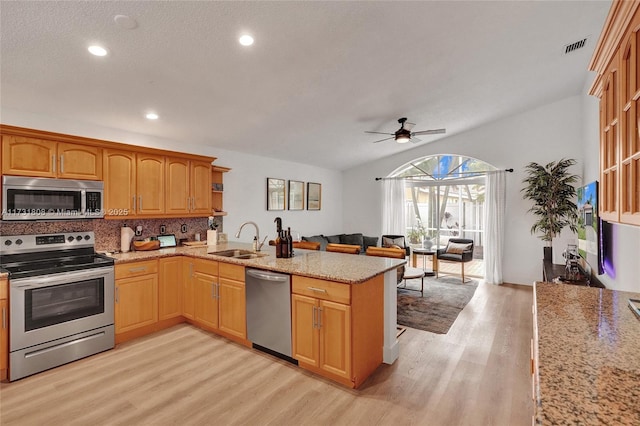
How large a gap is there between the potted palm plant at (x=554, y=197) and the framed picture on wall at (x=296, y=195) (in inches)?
163

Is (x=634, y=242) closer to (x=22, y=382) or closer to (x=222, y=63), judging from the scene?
(x=222, y=63)

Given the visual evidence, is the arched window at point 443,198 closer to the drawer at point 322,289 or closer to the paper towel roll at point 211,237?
the paper towel roll at point 211,237

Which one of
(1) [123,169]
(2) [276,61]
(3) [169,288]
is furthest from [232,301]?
(2) [276,61]

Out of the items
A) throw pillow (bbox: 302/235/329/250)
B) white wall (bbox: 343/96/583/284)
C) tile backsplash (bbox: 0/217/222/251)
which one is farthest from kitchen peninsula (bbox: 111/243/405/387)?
white wall (bbox: 343/96/583/284)

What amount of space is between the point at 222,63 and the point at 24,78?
160 cm

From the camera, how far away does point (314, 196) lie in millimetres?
6922

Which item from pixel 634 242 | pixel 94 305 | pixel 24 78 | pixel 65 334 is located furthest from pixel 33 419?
pixel 634 242

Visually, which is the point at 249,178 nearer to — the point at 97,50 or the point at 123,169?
the point at 123,169

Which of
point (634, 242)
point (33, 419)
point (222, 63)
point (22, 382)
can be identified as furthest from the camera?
point (222, 63)

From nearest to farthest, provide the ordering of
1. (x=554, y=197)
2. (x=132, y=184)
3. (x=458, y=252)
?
(x=132, y=184), (x=554, y=197), (x=458, y=252)

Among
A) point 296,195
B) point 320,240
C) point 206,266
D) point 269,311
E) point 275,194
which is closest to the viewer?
point 269,311

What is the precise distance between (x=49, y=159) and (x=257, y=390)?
9.53 feet

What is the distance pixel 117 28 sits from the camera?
2084mm

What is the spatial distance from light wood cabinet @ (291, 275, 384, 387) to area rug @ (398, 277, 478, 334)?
1330 millimetres
